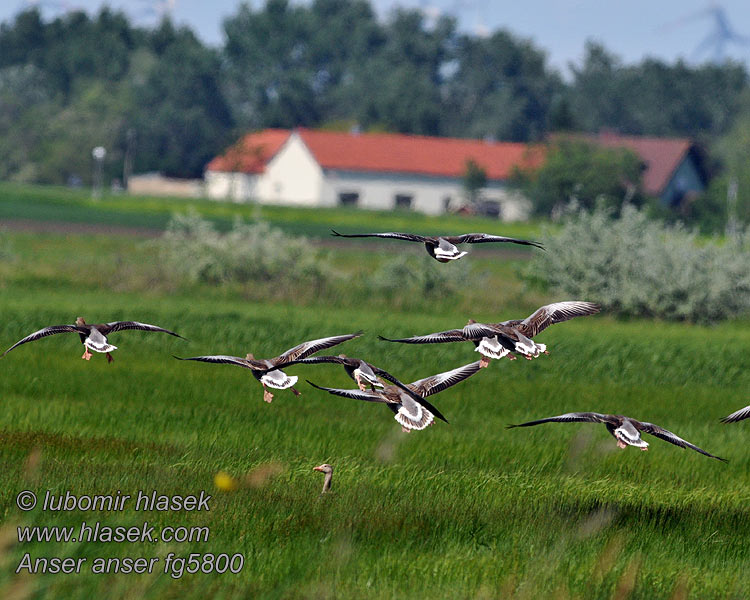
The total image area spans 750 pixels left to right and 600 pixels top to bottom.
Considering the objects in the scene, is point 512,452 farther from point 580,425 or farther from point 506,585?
point 506,585

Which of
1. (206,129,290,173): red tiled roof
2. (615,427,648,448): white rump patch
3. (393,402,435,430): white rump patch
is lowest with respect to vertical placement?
(206,129,290,173): red tiled roof

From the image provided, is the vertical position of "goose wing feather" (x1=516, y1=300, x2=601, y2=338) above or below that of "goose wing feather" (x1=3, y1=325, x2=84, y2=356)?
above

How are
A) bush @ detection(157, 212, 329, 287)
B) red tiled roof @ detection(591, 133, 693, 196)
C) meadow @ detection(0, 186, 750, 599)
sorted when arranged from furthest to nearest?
red tiled roof @ detection(591, 133, 693, 196)
bush @ detection(157, 212, 329, 287)
meadow @ detection(0, 186, 750, 599)

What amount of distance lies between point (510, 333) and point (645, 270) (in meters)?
26.9

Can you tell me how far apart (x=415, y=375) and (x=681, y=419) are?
5075mm

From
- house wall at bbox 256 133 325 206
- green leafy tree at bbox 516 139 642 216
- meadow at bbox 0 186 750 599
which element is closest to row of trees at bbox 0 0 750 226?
house wall at bbox 256 133 325 206

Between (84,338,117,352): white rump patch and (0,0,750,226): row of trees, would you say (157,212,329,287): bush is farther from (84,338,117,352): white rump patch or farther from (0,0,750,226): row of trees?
(0,0,750,226): row of trees

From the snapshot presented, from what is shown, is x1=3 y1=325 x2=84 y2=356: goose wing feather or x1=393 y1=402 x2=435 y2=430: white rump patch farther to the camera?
x1=393 y1=402 x2=435 y2=430: white rump patch

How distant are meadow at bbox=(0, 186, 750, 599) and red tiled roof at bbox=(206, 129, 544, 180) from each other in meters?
90.5

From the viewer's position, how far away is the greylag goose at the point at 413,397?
7629 mm

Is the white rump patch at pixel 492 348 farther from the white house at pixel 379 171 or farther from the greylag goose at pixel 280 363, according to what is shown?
the white house at pixel 379 171

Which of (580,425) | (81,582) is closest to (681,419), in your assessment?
(580,425)

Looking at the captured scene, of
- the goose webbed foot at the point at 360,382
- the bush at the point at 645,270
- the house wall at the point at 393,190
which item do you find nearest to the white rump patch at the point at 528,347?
the goose webbed foot at the point at 360,382

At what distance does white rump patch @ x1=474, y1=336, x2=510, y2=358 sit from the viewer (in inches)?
287
